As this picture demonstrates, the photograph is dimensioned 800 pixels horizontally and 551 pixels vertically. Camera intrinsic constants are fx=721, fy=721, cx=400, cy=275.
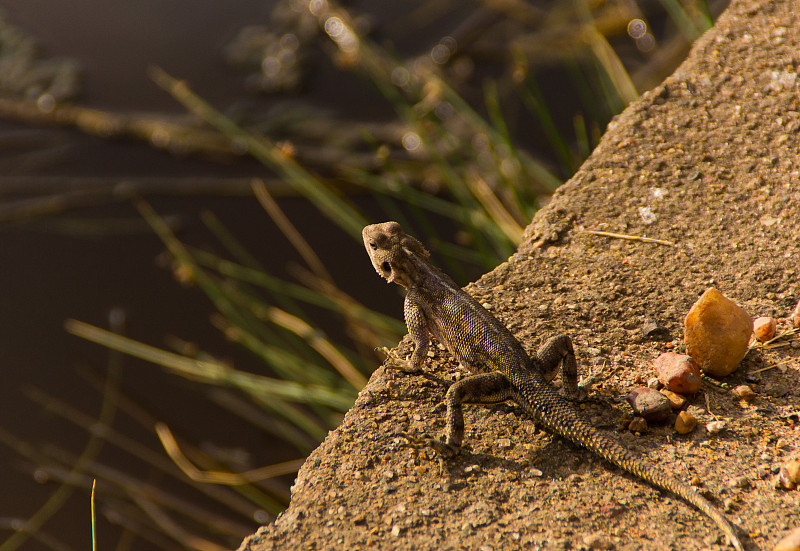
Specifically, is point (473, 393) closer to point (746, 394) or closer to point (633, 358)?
point (633, 358)

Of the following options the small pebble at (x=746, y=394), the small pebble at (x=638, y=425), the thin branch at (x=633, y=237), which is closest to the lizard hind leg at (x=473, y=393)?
the small pebble at (x=638, y=425)

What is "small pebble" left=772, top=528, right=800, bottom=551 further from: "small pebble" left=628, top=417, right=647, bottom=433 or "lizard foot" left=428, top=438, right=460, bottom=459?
"lizard foot" left=428, top=438, right=460, bottom=459

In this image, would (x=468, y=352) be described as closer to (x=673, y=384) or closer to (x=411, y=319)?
(x=411, y=319)

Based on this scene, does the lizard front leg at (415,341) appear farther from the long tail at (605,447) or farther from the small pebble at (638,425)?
the small pebble at (638,425)

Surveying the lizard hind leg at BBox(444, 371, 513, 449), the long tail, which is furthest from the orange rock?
the lizard hind leg at BBox(444, 371, 513, 449)

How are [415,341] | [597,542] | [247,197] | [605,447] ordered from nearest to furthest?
[597,542], [605,447], [415,341], [247,197]

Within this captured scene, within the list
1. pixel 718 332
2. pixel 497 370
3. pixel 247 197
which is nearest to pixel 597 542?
pixel 497 370
